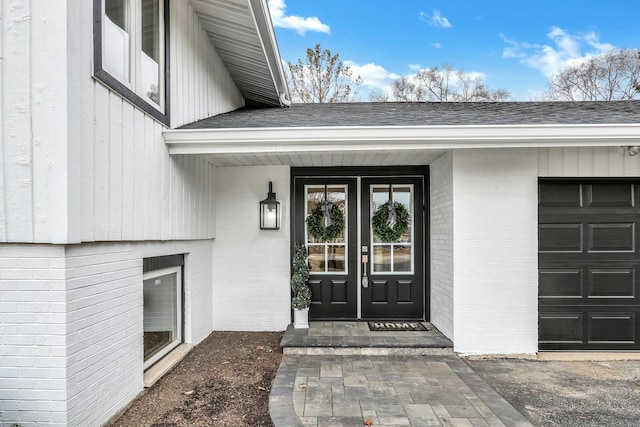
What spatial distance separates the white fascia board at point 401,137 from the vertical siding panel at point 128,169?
2.12 ft

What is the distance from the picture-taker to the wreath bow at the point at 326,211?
17.3ft

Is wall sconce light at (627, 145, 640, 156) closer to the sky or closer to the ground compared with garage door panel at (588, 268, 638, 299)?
closer to the sky

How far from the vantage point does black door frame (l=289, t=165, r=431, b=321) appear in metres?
5.18

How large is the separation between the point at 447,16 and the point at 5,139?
17600 millimetres

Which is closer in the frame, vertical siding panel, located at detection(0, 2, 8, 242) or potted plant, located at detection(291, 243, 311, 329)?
vertical siding panel, located at detection(0, 2, 8, 242)

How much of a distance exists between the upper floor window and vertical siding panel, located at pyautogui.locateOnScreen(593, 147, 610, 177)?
4766mm

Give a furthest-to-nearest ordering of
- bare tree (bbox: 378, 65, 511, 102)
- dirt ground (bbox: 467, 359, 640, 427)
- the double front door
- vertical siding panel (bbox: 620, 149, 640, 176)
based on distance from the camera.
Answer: bare tree (bbox: 378, 65, 511, 102) < the double front door < vertical siding panel (bbox: 620, 149, 640, 176) < dirt ground (bbox: 467, 359, 640, 427)

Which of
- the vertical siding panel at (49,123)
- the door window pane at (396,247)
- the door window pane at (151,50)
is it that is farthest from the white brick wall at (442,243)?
the vertical siding panel at (49,123)

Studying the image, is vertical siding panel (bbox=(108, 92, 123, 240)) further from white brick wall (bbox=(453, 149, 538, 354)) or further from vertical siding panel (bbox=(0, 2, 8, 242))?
white brick wall (bbox=(453, 149, 538, 354))

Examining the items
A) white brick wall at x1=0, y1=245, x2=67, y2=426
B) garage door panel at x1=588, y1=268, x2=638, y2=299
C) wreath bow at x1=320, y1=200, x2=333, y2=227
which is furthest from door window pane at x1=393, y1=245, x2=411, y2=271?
white brick wall at x1=0, y1=245, x2=67, y2=426

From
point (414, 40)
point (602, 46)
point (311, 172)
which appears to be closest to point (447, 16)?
point (414, 40)

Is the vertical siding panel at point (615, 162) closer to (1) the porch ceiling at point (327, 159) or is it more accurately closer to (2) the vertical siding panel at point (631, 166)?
(2) the vertical siding panel at point (631, 166)

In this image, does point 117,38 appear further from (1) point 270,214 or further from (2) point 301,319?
(2) point 301,319

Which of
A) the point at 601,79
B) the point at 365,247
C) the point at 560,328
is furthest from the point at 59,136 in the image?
the point at 601,79
